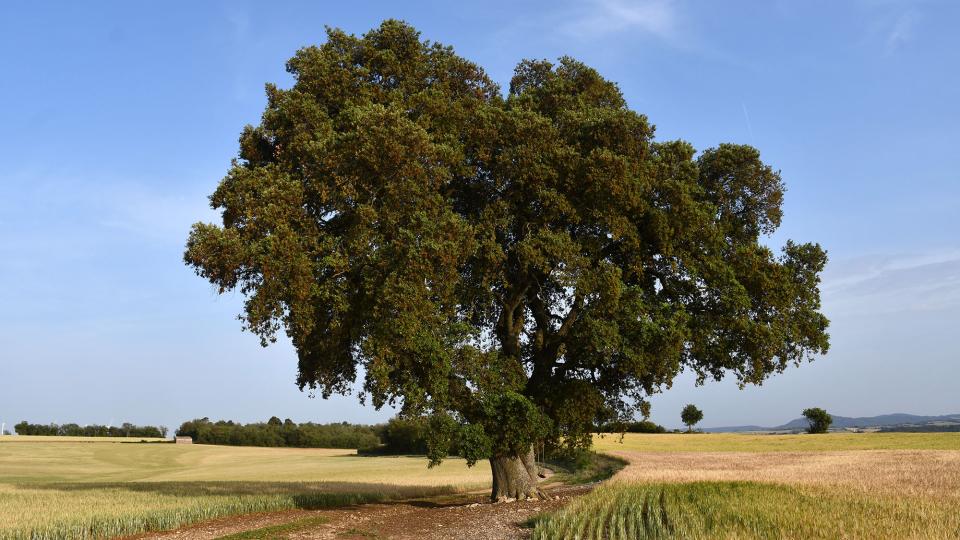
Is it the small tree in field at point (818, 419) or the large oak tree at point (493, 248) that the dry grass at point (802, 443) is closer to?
the small tree in field at point (818, 419)

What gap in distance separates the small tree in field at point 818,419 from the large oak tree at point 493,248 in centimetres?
7224

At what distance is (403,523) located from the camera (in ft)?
73.6

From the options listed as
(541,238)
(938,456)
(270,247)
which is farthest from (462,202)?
(938,456)

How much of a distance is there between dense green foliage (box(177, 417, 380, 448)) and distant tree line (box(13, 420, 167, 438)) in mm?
6916

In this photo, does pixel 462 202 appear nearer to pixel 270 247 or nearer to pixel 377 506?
pixel 270 247

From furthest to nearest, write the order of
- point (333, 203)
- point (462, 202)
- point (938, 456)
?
point (938, 456)
point (462, 202)
point (333, 203)

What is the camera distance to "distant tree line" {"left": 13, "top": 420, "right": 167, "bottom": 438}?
116m

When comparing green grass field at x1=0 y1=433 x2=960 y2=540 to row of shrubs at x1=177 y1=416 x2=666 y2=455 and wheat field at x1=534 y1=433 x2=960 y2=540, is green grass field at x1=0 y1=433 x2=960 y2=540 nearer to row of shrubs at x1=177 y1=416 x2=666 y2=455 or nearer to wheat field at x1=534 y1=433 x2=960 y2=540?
wheat field at x1=534 y1=433 x2=960 y2=540

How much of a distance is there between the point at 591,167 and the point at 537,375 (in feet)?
29.2

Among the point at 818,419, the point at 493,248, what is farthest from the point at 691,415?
the point at 493,248

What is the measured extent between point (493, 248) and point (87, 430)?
4762 inches

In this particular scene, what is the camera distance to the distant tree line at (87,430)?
115500 mm

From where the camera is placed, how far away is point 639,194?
952 inches

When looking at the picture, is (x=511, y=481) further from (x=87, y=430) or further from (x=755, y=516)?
(x=87, y=430)
